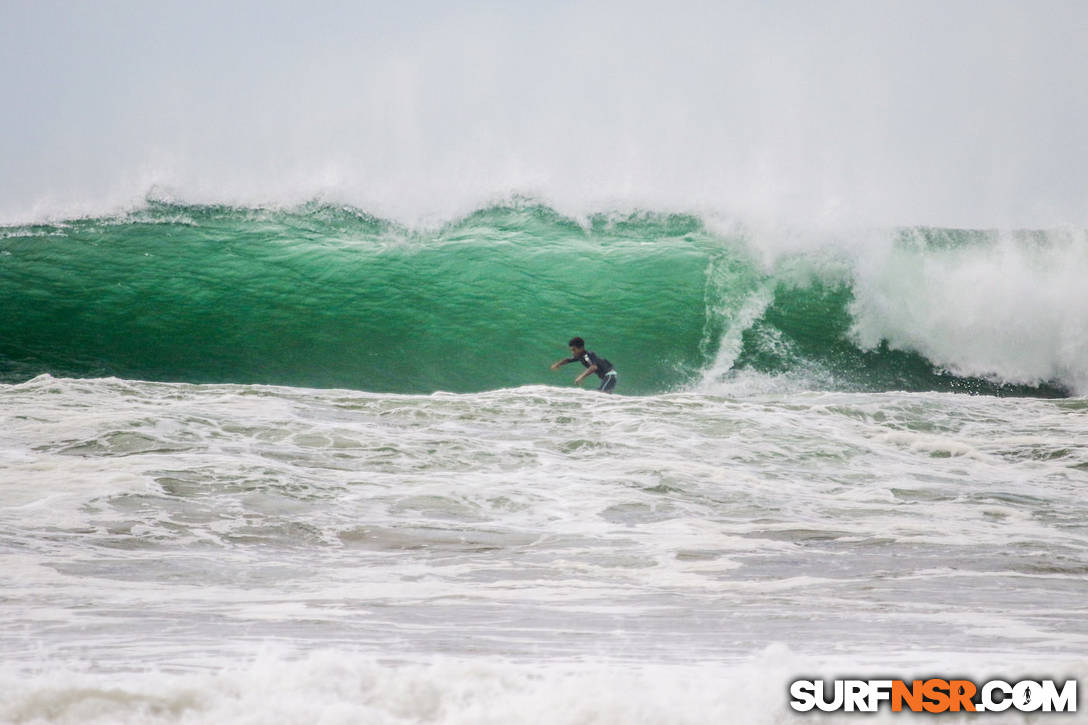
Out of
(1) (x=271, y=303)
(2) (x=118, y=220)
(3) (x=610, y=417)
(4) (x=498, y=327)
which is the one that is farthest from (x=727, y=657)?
(2) (x=118, y=220)

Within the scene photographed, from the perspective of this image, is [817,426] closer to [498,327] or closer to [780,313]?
[780,313]

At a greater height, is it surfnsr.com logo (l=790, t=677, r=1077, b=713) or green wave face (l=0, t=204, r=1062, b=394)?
green wave face (l=0, t=204, r=1062, b=394)

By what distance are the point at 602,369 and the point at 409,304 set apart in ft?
12.5

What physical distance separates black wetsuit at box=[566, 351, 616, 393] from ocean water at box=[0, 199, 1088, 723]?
84 centimetres

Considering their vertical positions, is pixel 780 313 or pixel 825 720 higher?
pixel 780 313

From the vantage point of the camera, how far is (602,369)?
10.1 m

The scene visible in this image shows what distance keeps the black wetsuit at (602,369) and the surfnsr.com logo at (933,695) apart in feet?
25.7

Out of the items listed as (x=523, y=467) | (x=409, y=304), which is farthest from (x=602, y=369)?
(x=523, y=467)

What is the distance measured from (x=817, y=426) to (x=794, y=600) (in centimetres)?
493

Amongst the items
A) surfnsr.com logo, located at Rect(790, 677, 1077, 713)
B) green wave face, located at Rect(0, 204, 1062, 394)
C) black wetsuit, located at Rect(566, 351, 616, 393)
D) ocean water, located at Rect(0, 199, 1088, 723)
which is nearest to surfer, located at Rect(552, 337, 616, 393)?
black wetsuit, located at Rect(566, 351, 616, 393)

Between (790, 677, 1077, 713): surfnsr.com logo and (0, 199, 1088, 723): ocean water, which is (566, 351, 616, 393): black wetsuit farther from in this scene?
(790, 677, 1077, 713): surfnsr.com logo

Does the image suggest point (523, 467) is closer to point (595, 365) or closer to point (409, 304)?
point (595, 365)

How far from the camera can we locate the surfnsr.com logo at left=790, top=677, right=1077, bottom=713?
195cm

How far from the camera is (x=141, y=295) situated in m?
12.7
